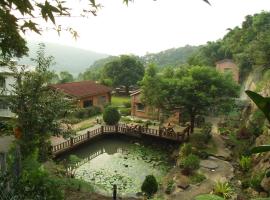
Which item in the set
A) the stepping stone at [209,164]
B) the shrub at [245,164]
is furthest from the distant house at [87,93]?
the shrub at [245,164]

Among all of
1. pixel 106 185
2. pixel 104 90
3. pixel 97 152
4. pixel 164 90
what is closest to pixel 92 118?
pixel 104 90

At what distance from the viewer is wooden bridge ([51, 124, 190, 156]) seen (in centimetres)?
2075

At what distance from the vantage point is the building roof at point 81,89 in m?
29.1

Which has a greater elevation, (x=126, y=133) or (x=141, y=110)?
(x=141, y=110)

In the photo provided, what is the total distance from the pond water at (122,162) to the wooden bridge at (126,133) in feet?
1.85

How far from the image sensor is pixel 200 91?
2111 centimetres

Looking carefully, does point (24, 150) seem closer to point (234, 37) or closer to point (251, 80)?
point (251, 80)

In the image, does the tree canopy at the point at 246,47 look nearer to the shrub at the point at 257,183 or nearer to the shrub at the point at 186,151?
the shrub at the point at 186,151

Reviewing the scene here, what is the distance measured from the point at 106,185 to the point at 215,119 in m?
16.2

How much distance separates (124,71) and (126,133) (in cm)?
2013

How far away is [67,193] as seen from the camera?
10969 millimetres

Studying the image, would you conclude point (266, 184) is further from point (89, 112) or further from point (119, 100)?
point (119, 100)

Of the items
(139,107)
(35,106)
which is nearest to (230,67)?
(139,107)

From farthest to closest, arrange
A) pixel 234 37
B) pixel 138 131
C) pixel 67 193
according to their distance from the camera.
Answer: pixel 234 37 < pixel 138 131 < pixel 67 193
